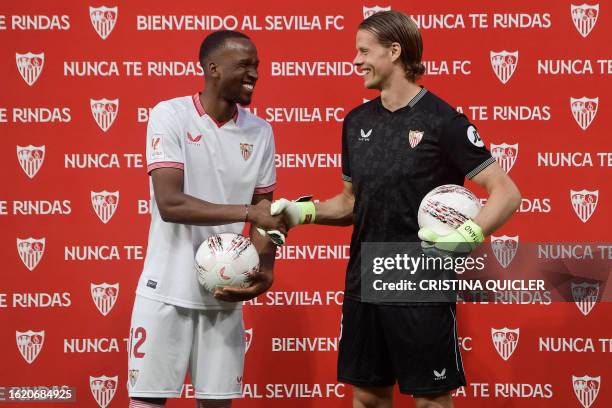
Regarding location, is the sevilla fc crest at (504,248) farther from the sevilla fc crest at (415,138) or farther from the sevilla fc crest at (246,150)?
the sevilla fc crest at (246,150)

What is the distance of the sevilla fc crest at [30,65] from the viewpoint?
4191 mm

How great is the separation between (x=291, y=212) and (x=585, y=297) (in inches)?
73.6

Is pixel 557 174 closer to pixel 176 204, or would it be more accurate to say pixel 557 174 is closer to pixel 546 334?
pixel 546 334

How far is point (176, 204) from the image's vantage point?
2.89m

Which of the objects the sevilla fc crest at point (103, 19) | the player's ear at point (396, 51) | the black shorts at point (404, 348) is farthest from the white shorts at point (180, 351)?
the sevilla fc crest at point (103, 19)

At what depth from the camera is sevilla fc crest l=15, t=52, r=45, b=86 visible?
4191 millimetres

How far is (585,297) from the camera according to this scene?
416cm

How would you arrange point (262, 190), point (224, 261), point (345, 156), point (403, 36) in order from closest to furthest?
point (224, 261) → point (403, 36) → point (262, 190) → point (345, 156)

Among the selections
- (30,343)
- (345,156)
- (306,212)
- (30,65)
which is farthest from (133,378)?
(30,65)

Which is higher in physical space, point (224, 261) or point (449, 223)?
point (449, 223)

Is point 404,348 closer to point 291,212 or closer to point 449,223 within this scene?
point 449,223

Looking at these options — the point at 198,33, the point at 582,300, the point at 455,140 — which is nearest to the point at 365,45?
the point at 455,140

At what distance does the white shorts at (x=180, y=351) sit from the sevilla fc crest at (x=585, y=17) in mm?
2400

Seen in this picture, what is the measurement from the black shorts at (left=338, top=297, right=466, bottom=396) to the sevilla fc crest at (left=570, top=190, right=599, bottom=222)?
1.44 m
